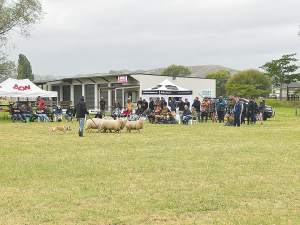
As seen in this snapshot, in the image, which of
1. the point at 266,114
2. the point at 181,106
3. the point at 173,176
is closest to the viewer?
the point at 173,176

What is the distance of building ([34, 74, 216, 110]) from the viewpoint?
3256 centimetres

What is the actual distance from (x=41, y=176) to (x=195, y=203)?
3.29 m

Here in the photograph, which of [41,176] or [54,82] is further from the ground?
[54,82]

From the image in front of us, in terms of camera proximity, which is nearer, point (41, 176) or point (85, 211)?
point (85, 211)

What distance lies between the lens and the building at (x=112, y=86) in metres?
32.6

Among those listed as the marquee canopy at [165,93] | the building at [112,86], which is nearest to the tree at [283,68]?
the building at [112,86]

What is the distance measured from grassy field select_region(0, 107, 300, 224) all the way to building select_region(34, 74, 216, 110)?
23.1m

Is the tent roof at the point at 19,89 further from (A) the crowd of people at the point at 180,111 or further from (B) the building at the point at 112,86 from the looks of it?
(B) the building at the point at 112,86

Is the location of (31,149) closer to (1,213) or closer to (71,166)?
(71,166)

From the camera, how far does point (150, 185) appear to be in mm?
5699

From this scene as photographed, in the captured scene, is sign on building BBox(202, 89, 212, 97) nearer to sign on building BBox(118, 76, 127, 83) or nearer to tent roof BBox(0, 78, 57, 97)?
sign on building BBox(118, 76, 127, 83)

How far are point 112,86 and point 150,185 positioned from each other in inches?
1174

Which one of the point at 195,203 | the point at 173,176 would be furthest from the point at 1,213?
the point at 173,176

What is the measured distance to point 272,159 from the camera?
26.1ft
